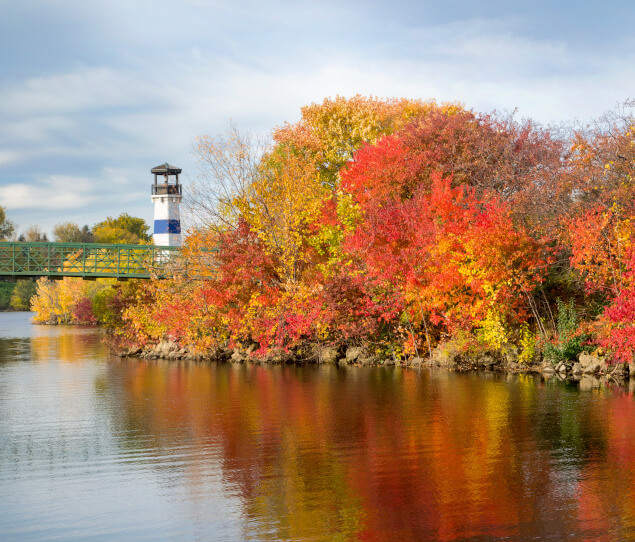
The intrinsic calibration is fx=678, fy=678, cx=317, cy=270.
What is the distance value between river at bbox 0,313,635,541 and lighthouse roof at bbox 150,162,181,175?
34.2 m

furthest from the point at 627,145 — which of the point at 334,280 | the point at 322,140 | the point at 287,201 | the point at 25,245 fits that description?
the point at 25,245

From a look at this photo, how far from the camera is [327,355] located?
29.1 meters

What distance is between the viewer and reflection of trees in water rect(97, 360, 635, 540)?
878 centimetres

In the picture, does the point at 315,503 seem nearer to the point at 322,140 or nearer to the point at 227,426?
the point at 227,426

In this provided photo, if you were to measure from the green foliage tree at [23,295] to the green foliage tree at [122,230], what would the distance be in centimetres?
2769

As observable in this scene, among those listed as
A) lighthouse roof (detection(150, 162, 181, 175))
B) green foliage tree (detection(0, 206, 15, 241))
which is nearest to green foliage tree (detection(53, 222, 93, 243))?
green foliage tree (detection(0, 206, 15, 241))

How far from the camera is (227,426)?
1524cm

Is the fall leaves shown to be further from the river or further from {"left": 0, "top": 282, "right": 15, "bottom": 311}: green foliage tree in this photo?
{"left": 0, "top": 282, "right": 15, "bottom": 311}: green foliage tree

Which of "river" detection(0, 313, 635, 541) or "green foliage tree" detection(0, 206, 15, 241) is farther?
"green foliage tree" detection(0, 206, 15, 241)

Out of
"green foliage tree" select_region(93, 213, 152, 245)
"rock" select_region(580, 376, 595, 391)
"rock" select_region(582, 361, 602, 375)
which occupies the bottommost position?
"rock" select_region(580, 376, 595, 391)

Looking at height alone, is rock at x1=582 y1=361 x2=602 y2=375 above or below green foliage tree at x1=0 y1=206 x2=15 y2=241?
below

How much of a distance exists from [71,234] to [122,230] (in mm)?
19492

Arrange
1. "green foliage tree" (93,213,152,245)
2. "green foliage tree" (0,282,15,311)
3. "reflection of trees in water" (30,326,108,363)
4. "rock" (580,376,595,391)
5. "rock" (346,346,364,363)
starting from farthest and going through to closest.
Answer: "green foliage tree" (0,282,15,311)
"green foliage tree" (93,213,152,245)
"reflection of trees in water" (30,326,108,363)
"rock" (346,346,364,363)
"rock" (580,376,595,391)

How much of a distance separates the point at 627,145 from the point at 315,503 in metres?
17.9
